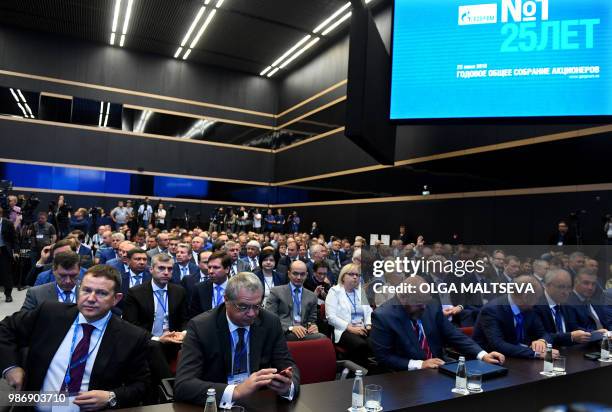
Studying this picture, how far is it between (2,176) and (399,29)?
1409 cm

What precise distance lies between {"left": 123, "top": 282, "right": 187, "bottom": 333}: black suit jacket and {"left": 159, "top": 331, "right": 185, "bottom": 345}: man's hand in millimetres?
289

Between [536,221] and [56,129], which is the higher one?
[56,129]

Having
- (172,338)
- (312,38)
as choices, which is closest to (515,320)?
(172,338)

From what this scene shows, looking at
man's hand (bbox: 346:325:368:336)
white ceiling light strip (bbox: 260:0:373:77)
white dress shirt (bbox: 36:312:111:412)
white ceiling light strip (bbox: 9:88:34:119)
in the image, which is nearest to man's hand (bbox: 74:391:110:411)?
white dress shirt (bbox: 36:312:111:412)

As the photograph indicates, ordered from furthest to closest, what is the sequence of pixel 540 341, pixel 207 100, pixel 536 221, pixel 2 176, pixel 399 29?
pixel 207 100
pixel 2 176
pixel 536 221
pixel 399 29
pixel 540 341

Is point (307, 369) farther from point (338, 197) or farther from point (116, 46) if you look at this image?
point (116, 46)

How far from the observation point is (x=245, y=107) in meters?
17.9

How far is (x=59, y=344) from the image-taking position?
83.7 inches

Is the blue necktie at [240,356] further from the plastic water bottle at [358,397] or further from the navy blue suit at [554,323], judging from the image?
the navy blue suit at [554,323]

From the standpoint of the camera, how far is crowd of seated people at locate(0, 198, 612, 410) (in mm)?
2084

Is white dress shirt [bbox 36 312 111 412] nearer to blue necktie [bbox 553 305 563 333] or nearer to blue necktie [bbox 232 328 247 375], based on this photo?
blue necktie [bbox 232 328 247 375]

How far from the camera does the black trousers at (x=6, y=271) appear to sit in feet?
22.4

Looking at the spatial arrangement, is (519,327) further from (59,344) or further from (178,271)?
(178,271)

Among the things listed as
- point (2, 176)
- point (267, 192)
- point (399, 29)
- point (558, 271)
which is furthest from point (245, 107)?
point (558, 271)
